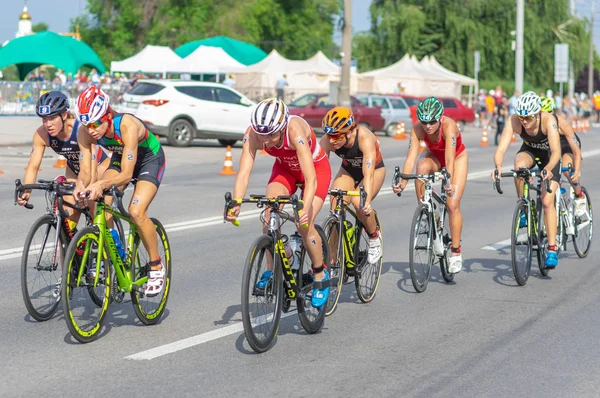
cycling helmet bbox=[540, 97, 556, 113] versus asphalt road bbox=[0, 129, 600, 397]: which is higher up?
cycling helmet bbox=[540, 97, 556, 113]

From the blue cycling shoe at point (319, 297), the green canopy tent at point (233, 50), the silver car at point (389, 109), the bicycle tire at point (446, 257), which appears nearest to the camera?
the blue cycling shoe at point (319, 297)

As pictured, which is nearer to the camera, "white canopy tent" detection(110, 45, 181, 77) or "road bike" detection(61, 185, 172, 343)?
"road bike" detection(61, 185, 172, 343)

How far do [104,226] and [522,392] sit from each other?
9.40 feet

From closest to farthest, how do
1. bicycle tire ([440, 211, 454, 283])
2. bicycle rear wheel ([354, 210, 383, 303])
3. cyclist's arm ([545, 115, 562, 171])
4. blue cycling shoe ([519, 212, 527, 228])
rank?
bicycle rear wheel ([354, 210, 383, 303]) < bicycle tire ([440, 211, 454, 283]) < blue cycling shoe ([519, 212, 527, 228]) < cyclist's arm ([545, 115, 562, 171])

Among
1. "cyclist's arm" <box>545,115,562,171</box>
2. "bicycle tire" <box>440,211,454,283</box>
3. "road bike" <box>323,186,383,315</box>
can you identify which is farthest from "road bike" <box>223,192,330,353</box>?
"cyclist's arm" <box>545,115,562,171</box>

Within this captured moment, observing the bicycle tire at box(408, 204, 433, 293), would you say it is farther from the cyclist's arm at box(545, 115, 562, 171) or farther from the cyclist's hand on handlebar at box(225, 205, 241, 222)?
the cyclist's hand on handlebar at box(225, 205, 241, 222)

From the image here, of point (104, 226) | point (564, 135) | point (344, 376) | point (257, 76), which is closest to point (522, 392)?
point (344, 376)

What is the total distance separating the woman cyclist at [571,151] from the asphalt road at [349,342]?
63 centimetres

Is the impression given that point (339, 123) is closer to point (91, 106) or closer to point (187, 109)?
point (91, 106)

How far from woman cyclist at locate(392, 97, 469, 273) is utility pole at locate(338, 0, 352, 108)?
82.6 ft

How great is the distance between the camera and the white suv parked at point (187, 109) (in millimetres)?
26891

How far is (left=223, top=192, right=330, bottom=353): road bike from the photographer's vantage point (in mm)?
6414

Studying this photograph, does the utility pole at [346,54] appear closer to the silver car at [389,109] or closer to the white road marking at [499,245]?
the silver car at [389,109]

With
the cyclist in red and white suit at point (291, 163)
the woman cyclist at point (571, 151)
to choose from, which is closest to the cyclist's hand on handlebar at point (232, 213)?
the cyclist in red and white suit at point (291, 163)
